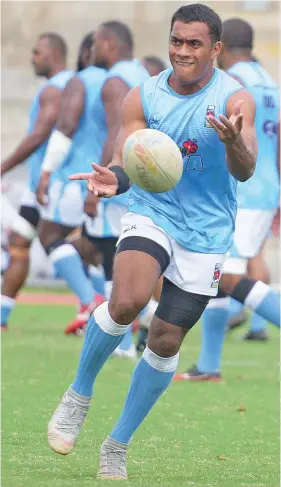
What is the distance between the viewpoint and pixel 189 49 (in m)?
5.73

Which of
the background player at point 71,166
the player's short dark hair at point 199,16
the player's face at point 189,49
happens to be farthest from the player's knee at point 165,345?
the background player at point 71,166

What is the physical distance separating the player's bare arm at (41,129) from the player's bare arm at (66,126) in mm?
334

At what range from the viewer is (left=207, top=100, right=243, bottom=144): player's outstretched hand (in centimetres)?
523

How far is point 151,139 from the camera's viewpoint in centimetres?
538

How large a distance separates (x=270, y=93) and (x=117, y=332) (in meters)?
4.10

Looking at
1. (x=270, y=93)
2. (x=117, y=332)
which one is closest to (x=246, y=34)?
(x=270, y=93)

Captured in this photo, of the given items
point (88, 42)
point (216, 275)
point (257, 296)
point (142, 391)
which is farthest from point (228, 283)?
point (88, 42)

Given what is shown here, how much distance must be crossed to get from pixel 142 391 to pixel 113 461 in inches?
13.7

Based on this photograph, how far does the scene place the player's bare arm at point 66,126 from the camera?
10961 millimetres

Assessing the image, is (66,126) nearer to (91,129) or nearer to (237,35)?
(91,129)

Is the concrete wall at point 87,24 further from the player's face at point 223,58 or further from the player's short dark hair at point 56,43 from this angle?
the player's face at point 223,58

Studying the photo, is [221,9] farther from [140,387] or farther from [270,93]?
[140,387]

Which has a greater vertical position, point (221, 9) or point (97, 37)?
point (97, 37)

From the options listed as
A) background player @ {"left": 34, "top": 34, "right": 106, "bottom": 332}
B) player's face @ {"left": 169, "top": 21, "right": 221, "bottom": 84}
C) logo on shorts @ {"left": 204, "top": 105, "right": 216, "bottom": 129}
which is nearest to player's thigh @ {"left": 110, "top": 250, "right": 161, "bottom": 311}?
logo on shorts @ {"left": 204, "top": 105, "right": 216, "bottom": 129}
